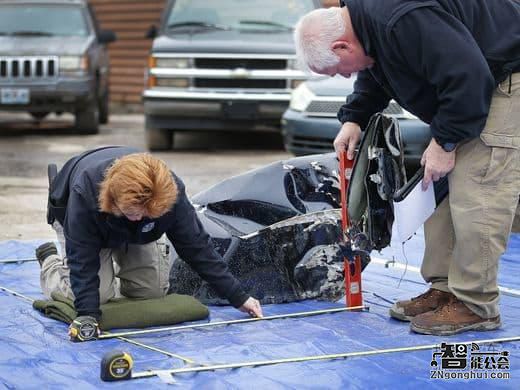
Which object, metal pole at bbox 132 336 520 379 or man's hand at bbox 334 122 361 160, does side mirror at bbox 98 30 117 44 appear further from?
metal pole at bbox 132 336 520 379

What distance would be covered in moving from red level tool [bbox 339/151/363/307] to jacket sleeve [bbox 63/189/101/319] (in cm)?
113

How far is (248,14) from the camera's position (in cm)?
1148

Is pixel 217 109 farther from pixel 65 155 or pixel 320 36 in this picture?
pixel 320 36

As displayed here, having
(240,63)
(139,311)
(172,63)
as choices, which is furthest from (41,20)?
(139,311)

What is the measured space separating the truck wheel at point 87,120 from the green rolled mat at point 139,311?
30.1ft

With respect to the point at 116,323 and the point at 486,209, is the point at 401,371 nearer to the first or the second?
the point at 486,209

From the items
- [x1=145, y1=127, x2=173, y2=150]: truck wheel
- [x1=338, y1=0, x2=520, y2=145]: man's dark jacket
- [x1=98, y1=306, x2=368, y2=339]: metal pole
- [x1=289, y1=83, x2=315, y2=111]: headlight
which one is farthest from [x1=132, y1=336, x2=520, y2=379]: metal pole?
[x1=145, y1=127, x2=173, y2=150]: truck wheel

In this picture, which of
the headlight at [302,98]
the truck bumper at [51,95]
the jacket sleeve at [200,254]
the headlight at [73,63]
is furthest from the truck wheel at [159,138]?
the jacket sleeve at [200,254]

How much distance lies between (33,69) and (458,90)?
31.2ft

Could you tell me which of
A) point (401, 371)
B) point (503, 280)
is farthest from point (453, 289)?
point (503, 280)

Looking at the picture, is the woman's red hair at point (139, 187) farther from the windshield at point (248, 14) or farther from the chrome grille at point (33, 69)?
the chrome grille at point (33, 69)

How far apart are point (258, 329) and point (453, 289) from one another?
0.85 meters

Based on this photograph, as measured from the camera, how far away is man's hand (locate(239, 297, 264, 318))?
14.8ft

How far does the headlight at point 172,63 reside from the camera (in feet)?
37.0
